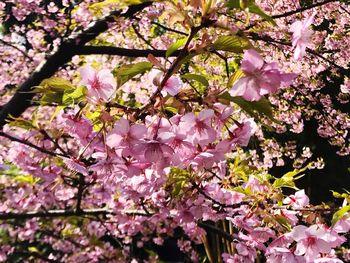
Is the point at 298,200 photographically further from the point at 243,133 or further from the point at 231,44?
the point at 231,44

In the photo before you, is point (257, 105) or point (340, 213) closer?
point (257, 105)

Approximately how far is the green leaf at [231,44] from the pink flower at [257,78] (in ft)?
0.30

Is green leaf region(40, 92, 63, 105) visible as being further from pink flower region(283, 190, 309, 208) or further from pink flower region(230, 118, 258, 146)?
pink flower region(283, 190, 309, 208)

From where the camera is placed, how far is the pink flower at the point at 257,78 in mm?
1052

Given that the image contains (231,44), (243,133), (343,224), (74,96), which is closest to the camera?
(231,44)

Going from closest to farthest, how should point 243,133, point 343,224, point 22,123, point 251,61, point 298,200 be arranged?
point 251,61
point 243,133
point 22,123
point 343,224
point 298,200

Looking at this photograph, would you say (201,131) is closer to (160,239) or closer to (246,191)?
(246,191)

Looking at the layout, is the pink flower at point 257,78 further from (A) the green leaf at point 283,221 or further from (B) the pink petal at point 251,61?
(A) the green leaf at point 283,221

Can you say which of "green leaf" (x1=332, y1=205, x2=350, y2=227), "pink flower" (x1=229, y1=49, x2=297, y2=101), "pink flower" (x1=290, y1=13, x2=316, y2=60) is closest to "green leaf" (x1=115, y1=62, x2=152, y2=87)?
"pink flower" (x1=229, y1=49, x2=297, y2=101)

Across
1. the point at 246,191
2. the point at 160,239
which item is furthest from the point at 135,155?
the point at 160,239

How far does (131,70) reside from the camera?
1.24m

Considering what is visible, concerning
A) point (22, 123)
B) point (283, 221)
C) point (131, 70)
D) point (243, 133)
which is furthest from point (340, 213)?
point (22, 123)

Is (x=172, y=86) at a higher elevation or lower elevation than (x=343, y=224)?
higher

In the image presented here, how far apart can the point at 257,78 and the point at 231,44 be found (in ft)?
0.44
